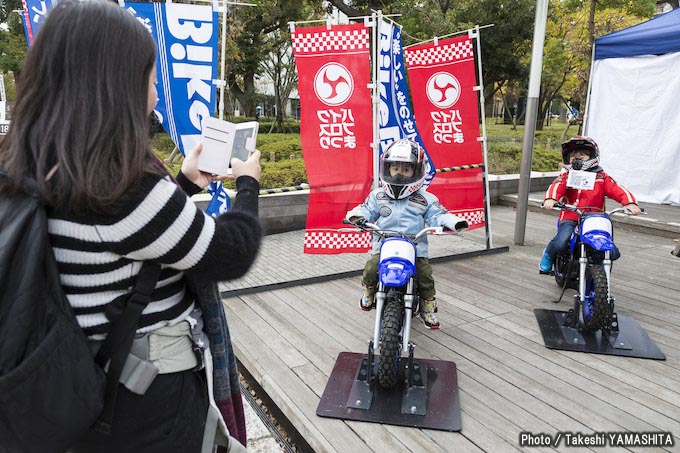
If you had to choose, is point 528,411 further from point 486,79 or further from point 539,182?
point 486,79

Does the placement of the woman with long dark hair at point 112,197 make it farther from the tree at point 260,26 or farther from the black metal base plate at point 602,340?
the tree at point 260,26

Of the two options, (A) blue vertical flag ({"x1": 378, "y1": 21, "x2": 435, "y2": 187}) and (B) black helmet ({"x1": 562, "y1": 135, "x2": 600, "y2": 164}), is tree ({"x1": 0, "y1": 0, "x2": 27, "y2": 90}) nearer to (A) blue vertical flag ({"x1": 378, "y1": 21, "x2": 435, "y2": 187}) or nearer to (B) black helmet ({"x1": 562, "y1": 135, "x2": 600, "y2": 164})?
(A) blue vertical flag ({"x1": 378, "y1": 21, "x2": 435, "y2": 187})

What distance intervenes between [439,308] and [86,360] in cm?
342

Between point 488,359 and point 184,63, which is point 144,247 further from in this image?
point 184,63

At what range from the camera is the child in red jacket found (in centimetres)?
397

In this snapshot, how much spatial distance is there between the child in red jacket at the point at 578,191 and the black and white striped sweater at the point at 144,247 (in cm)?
336

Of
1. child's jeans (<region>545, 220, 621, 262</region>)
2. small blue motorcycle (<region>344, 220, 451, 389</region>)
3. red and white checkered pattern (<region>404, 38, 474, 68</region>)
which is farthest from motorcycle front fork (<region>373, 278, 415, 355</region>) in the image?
red and white checkered pattern (<region>404, 38, 474, 68</region>)

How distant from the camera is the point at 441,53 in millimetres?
5145

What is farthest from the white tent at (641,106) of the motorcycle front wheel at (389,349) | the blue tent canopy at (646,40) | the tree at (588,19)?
the tree at (588,19)

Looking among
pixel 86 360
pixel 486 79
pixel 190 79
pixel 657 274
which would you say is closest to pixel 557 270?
pixel 657 274

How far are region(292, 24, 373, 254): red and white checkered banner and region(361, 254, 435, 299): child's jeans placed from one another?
52.4 inches

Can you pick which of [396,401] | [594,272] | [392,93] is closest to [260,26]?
[392,93]

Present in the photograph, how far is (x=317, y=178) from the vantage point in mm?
4637

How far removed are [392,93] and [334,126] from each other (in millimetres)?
794
